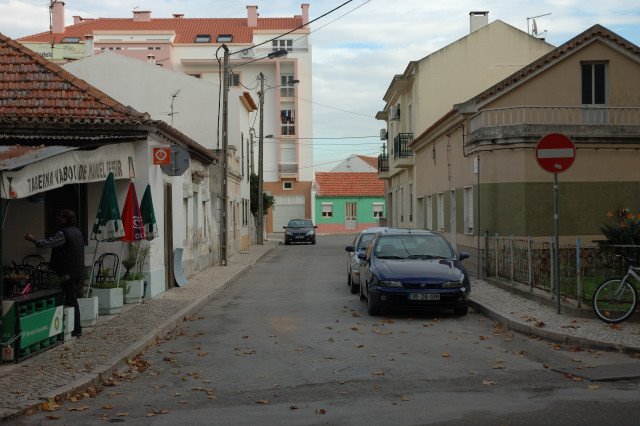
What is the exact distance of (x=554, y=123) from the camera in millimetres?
20812

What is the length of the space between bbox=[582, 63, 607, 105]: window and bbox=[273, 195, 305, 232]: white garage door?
167ft

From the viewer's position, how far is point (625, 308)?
11711 mm

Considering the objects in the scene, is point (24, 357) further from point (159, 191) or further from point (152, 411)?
point (159, 191)

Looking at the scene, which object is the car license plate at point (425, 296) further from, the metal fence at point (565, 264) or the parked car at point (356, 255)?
the parked car at point (356, 255)

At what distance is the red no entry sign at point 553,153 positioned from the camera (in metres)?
12.8

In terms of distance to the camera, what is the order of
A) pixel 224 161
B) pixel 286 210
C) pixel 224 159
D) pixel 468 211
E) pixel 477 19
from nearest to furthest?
pixel 468 211 → pixel 224 159 → pixel 224 161 → pixel 477 19 → pixel 286 210

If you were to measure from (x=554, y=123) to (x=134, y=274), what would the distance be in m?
11.5

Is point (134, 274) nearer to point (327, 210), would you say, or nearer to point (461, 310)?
point (461, 310)

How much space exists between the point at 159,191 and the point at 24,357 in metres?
8.35

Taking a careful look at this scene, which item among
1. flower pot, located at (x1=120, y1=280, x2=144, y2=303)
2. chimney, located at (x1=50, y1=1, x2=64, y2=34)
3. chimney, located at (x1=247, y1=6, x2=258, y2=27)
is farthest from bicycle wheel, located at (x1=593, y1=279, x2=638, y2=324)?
chimney, located at (x1=247, y1=6, x2=258, y2=27)

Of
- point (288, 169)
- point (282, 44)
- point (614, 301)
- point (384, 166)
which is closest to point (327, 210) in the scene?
point (288, 169)

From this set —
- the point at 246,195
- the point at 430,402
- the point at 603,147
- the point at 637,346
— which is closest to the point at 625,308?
the point at 637,346

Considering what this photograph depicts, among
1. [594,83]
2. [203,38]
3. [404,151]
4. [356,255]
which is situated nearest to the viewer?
[356,255]

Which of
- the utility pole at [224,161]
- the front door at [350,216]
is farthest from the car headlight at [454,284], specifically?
the front door at [350,216]
